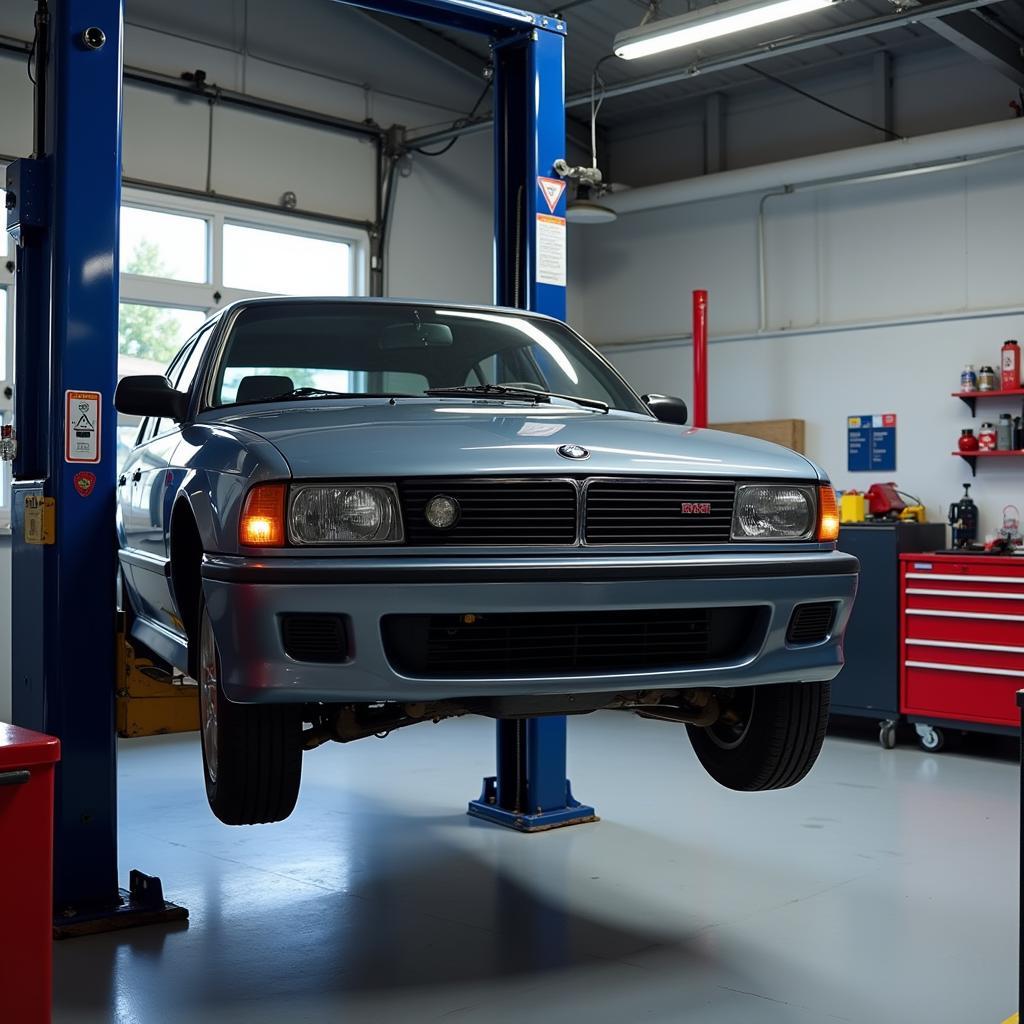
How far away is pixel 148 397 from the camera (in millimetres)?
3191

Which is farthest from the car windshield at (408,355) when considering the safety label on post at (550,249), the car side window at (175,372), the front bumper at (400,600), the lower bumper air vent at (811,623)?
the safety label on post at (550,249)

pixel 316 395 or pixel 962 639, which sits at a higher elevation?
pixel 316 395

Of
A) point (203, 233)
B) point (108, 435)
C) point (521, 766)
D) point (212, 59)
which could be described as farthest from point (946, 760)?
point (212, 59)

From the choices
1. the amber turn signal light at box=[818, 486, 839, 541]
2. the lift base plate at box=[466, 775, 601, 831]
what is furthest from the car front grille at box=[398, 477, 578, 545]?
the lift base plate at box=[466, 775, 601, 831]

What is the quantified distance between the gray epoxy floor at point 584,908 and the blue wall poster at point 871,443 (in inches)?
105

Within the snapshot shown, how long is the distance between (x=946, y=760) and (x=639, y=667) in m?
4.30

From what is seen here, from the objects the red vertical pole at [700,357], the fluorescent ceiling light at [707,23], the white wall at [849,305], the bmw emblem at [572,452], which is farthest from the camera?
the red vertical pole at [700,357]

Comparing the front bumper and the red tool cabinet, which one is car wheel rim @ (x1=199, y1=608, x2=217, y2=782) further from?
the red tool cabinet

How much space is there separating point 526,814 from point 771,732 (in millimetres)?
2013

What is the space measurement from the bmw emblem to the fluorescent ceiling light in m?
4.02

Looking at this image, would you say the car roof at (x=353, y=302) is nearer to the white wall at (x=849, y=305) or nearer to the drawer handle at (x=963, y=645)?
the drawer handle at (x=963, y=645)

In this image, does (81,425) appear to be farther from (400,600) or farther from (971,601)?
(971,601)

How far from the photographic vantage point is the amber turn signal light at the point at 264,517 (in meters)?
2.52

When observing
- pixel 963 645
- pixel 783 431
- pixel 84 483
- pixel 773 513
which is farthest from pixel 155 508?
pixel 783 431
